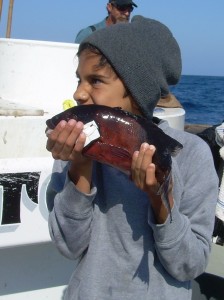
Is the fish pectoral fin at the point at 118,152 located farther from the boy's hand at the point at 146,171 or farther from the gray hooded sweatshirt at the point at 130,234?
the gray hooded sweatshirt at the point at 130,234

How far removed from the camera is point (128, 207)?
1757 mm

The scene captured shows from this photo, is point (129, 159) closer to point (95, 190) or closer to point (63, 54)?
point (95, 190)

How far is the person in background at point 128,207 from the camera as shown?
1.70m

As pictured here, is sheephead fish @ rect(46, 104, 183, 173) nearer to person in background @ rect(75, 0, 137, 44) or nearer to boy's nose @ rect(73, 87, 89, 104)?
boy's nose @ rect(73, 87, 89, 104)

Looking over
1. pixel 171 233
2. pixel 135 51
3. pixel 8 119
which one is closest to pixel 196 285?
pixel 8 119

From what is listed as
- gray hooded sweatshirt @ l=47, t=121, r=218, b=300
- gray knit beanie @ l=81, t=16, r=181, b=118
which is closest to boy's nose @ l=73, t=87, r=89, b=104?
gray knit beanie @ l=81, t=16, r=181, b=118

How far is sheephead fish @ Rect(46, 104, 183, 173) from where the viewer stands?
1.58 metres

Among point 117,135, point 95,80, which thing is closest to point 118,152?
point 117,135

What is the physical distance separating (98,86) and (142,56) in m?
0.18

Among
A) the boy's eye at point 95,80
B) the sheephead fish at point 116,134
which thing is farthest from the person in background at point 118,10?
the sheephead fish at point 116,134

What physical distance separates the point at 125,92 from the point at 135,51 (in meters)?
0.14

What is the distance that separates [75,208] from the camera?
5.57 feet

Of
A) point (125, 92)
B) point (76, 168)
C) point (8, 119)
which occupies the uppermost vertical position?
point (125, 92)

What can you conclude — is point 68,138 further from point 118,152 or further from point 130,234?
point 130,234
